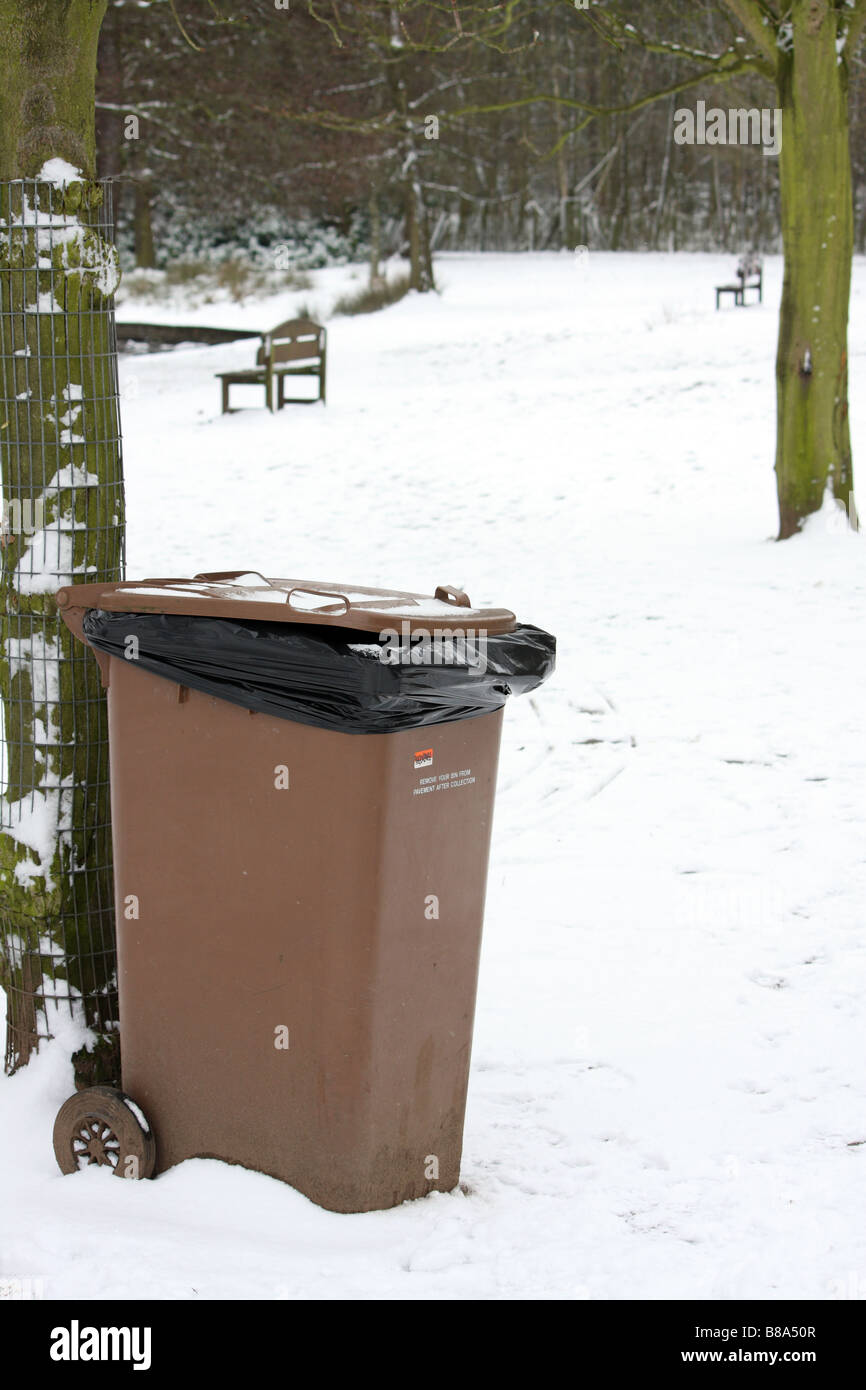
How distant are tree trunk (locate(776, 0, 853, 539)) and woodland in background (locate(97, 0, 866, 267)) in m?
10.5

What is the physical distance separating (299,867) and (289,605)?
502mm

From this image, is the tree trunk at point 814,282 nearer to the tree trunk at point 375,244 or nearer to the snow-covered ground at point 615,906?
the snow-covered ground at point 615,906

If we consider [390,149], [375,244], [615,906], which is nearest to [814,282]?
[615,906]

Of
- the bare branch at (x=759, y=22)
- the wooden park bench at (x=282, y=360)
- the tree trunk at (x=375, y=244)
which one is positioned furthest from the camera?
the tree trunk at (x=375, y=244)

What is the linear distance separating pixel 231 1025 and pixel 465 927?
1.68 feet

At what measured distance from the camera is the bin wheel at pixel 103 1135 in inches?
114

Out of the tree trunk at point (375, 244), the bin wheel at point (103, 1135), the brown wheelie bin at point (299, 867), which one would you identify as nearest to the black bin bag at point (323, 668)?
the brown wheelie bin at point (299, 867)

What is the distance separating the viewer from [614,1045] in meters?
3.71

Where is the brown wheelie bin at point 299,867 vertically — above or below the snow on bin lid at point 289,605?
below

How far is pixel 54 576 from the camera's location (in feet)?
10.4

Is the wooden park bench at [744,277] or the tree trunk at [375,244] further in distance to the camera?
the tree trunk at [375,244]

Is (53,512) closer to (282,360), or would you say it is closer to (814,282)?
(814,282)

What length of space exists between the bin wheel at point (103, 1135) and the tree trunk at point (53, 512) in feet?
0.96
